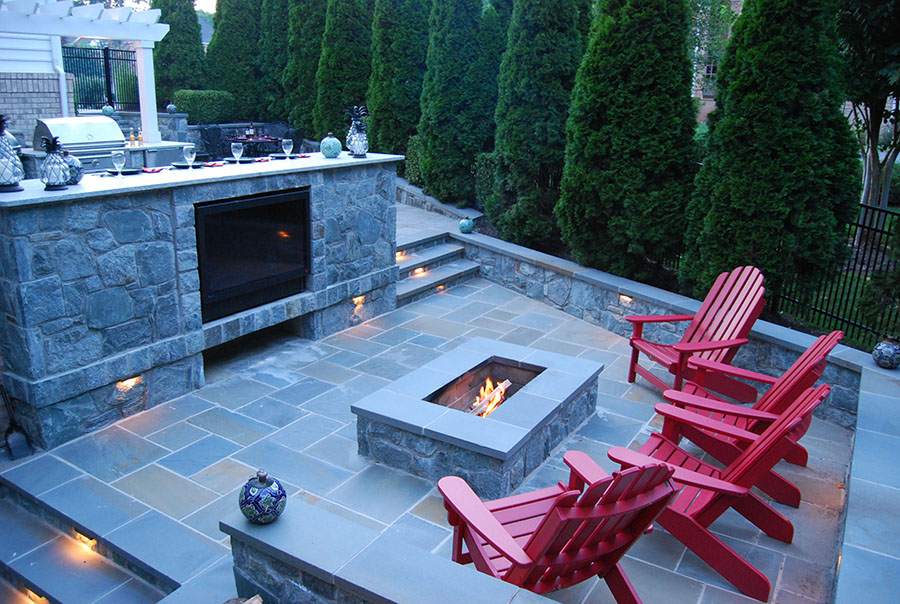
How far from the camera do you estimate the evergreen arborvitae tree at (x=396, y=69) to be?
32.4 ft

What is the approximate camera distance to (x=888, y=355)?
14.9 ft

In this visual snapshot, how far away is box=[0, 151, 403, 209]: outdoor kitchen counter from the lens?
3.78 meters

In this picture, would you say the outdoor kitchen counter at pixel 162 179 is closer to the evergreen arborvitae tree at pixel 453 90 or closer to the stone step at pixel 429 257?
the stone step at pixel 429 257

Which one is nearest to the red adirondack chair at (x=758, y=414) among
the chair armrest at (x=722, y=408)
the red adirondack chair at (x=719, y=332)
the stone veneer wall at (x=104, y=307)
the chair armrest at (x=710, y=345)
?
the chair armrest at (x=722, y=408)

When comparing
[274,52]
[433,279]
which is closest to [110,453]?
[433,279]

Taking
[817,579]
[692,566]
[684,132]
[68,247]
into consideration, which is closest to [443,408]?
[692,566]

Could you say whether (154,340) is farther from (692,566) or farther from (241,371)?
(692,566)

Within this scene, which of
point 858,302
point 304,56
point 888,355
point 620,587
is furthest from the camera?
point 304,56

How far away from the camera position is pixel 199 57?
14.1 meters

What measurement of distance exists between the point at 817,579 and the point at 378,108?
8.64m

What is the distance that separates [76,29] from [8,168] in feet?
25.2

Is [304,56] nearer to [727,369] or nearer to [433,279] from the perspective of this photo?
[433,279]

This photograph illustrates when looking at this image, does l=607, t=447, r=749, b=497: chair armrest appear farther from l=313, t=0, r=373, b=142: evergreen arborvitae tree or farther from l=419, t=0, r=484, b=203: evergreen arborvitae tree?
l=313, t=0, r=373, b=142: evergreen arborvitae tree

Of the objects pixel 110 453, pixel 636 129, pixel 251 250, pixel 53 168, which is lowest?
pixel 110 453
